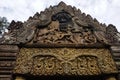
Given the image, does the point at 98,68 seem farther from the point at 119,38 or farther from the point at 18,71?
the point at 18,71

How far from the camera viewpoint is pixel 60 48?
27.0 feet

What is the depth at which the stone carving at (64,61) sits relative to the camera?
7.38 metres

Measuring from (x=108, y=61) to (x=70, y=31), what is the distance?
2.09 metres

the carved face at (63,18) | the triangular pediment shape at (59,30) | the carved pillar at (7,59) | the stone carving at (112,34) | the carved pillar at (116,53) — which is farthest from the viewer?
the carved face at (63,18)

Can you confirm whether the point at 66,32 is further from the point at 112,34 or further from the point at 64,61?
the point at 112,34

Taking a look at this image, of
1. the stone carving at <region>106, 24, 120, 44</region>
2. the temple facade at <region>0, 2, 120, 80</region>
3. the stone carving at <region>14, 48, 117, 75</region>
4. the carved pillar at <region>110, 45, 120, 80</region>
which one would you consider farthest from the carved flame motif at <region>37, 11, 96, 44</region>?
the carved pillar at <region>110, 45, 120, 80</region>

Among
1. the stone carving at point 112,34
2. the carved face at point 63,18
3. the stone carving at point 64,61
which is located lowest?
the stone carving at point 64,61

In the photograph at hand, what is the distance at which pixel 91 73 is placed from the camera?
736cm

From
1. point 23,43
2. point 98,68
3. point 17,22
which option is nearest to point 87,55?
point 98,68

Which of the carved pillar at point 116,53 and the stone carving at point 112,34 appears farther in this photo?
the stone carving at point 112,34

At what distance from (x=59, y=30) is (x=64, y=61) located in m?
1.80

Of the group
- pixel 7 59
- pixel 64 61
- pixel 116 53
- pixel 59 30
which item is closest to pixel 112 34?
pixel 116 53

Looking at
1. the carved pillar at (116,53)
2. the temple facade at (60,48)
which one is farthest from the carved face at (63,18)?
the carved pillar at (116,53)

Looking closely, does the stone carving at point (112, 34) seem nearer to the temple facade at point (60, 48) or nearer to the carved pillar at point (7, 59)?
the temple facade at point (60, 48)
